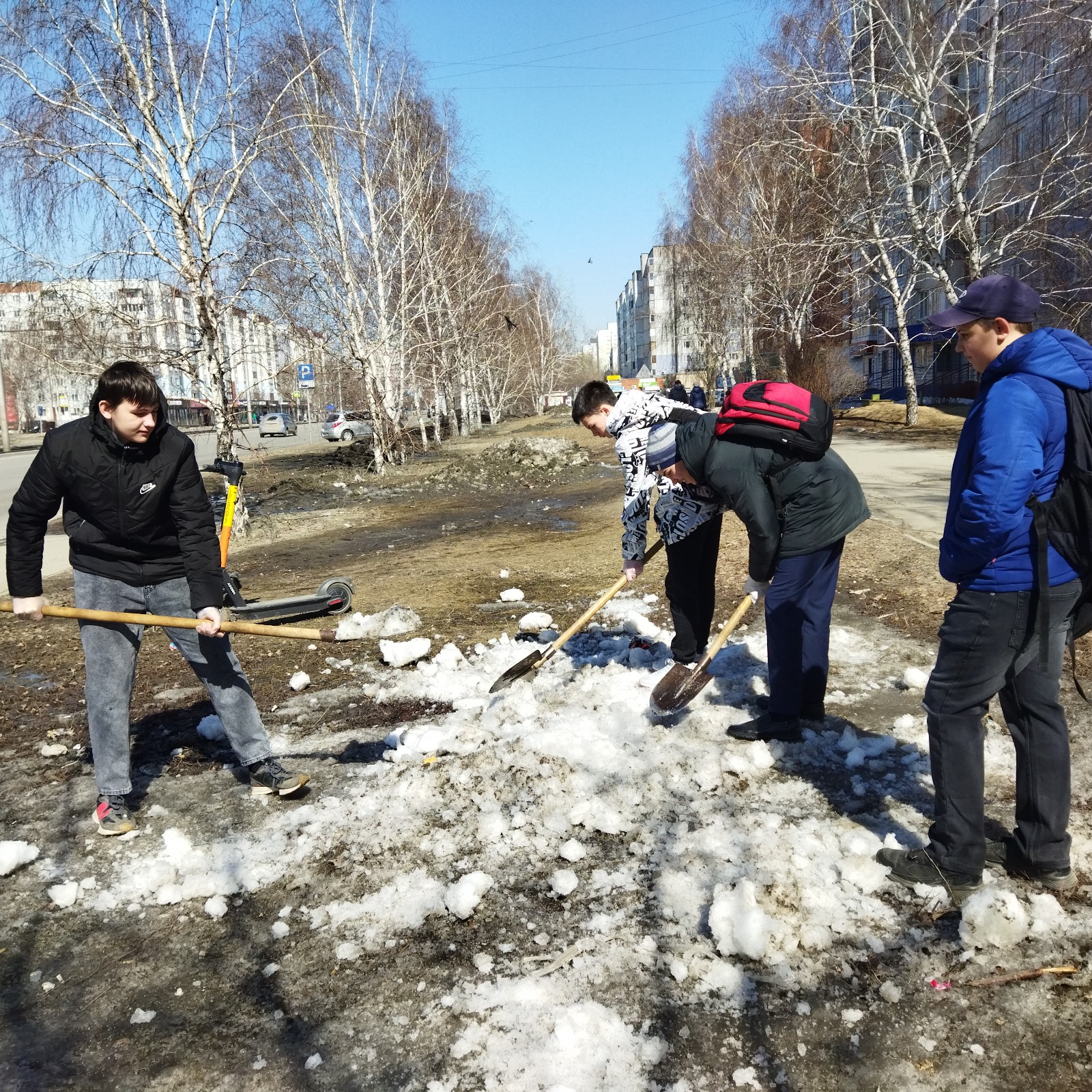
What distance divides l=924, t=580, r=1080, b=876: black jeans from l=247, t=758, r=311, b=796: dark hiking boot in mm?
2428

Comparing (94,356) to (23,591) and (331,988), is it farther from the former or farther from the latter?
(331,988)

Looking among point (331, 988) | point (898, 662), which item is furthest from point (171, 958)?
point (898, 662)

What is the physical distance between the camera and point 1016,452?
2316mm

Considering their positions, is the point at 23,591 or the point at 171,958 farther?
the point at 23,591

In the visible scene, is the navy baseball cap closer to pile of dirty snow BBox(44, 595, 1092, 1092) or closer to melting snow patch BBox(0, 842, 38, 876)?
→ pile of dirty snow BBox(44, 595, 1092, 1092)

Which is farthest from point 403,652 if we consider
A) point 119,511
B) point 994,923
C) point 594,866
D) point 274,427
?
point 274,427

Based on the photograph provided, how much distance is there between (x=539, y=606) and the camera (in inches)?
265

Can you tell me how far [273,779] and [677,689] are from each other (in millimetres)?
1805

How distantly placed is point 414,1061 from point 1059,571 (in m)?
2.18

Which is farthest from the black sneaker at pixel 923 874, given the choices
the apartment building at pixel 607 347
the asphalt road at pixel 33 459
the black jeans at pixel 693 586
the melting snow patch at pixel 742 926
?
the apartment building at pixel 607 347

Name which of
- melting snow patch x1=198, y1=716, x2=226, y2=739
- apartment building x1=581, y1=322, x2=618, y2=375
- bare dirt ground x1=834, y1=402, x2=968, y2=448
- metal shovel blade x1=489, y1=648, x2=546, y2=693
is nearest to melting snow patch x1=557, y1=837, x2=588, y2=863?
metal shovel blade x1=489, y1=648, x2=546, y2=693

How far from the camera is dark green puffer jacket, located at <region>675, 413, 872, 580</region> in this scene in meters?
3.45

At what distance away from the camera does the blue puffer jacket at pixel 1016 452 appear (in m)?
2.33

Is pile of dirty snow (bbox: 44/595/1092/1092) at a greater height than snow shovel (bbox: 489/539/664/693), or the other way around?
snow shovel (bbox: 489/539/664/693)
